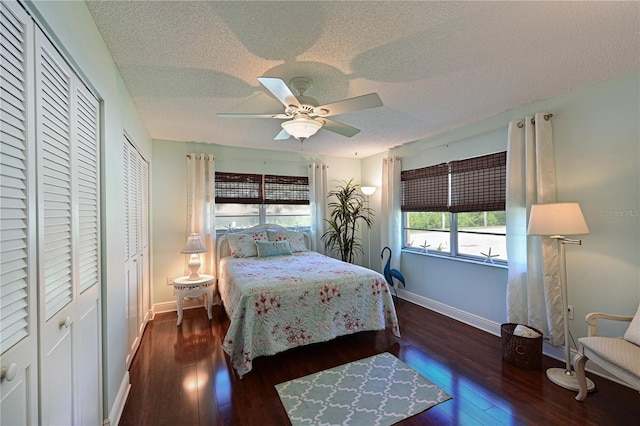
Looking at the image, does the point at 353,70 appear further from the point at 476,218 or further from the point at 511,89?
the point at 476,218

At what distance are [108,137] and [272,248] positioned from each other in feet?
8.34

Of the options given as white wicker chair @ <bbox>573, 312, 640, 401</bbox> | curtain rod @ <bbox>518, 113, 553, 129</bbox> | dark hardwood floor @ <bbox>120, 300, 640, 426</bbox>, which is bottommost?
dark hardwood floor @ <bbox>120, 300, 640, 426</bbox>

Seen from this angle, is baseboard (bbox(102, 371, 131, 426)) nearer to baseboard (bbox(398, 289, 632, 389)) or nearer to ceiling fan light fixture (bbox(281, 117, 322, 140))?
ceiling fan light fixture (bbox(281, 117, 322, 140))

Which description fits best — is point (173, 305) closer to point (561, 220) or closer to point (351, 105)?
point (351, 105)

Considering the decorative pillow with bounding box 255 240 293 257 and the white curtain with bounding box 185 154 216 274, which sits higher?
the white curtain with bounding box 185 154 216 274

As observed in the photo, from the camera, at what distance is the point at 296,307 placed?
99.9 inches

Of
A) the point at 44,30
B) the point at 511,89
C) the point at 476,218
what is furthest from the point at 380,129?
the point at 44,30

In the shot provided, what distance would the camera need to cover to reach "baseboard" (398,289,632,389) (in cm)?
231

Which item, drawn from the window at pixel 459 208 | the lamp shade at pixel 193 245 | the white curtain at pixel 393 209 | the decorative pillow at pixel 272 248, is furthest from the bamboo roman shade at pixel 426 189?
the lamp shade at pixel 193 245

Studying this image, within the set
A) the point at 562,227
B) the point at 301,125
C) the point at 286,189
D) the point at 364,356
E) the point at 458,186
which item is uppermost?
the point at 301,125

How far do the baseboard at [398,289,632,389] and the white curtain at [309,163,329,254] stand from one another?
1628mm

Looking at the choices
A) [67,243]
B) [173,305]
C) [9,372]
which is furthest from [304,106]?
[173,305]

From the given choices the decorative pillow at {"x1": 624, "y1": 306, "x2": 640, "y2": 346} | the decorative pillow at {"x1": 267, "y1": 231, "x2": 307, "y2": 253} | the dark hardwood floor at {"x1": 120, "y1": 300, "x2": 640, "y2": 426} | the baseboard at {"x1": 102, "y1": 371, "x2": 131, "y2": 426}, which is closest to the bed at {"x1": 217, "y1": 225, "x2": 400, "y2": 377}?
the dark hardwood floor at {"x1": 120, "y1": 300, "x2": 640, "y2": 426}

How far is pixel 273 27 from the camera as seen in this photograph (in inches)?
62.1
